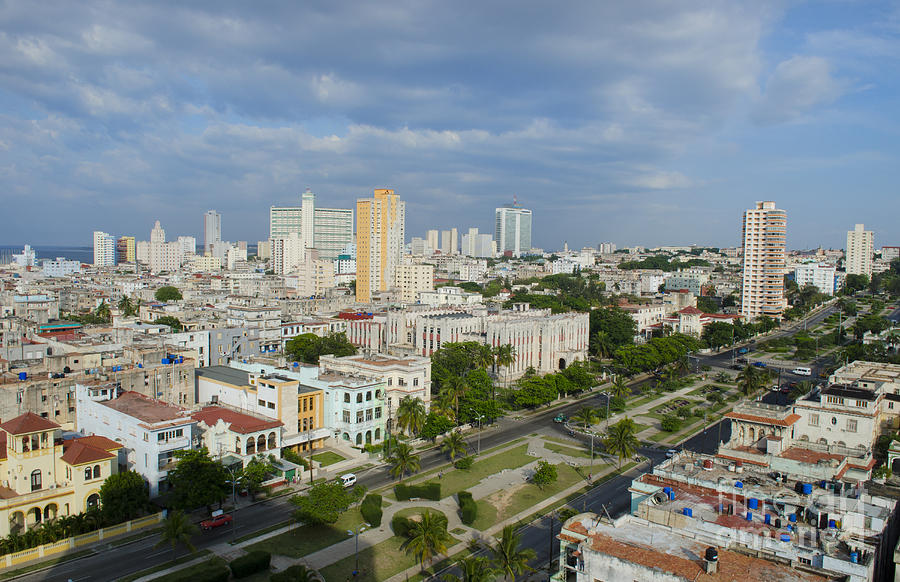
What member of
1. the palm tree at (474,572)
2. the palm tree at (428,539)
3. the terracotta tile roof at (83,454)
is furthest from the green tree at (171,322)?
the palm tree at (474,572)

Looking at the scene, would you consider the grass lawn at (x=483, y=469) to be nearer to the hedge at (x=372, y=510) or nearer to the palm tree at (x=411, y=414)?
the palm tree at (x=411, y=414)

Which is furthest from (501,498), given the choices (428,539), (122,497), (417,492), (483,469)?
(122,497)

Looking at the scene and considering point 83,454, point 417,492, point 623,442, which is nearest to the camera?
point 83,454

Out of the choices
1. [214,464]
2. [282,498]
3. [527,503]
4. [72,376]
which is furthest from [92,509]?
[527,503]

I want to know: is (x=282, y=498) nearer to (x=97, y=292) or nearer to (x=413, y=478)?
(x=413, y=478)

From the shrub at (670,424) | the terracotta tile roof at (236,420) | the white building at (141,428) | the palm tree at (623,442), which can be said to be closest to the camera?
the white building at (141,428)

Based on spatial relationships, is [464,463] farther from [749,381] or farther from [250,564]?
[749,381]
